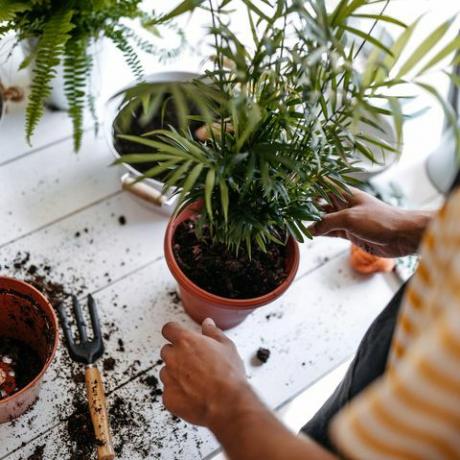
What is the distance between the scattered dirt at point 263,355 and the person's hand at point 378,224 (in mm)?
287

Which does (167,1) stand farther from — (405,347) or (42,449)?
(405,347)

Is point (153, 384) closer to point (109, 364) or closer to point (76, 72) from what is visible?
point (109, 364)

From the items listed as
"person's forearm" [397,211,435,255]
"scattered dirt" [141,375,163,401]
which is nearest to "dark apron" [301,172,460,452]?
"person's forearm" [397,211,435,255]

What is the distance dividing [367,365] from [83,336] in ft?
1.86

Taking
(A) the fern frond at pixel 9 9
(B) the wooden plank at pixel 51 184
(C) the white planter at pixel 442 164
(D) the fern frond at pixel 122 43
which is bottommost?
(B) the wooden plank at pixel 51 184

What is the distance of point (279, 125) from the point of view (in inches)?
34.7

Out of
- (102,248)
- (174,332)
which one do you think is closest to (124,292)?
(102,248)

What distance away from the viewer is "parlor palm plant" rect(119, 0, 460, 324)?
0.75 m

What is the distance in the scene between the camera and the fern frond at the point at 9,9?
106 centimetres

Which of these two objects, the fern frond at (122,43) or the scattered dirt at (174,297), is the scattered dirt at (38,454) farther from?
the fern frond at (122,43)

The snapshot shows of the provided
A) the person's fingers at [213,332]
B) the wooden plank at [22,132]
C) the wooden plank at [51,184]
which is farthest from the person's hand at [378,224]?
the wooden plank at [22,132]

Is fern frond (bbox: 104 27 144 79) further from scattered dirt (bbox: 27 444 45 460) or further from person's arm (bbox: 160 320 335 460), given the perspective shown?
scattered dirt (bbox: 27 444 45 460)

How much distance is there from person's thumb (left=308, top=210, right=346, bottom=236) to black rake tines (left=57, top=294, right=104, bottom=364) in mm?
452

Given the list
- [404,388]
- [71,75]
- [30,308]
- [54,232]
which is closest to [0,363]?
[30,308]
